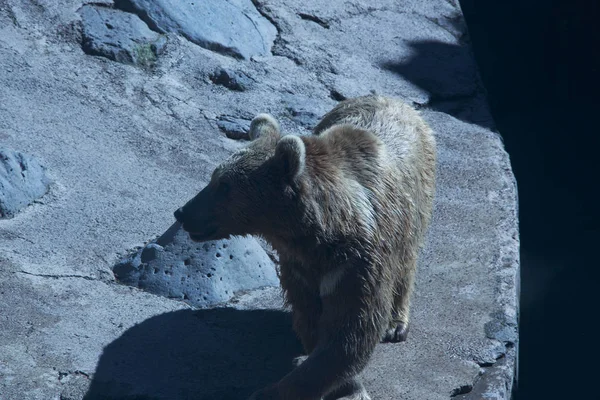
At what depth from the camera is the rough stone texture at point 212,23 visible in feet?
20.9

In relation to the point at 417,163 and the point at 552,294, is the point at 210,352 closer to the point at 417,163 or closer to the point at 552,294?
the point at 417,163

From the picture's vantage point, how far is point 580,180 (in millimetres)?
8211

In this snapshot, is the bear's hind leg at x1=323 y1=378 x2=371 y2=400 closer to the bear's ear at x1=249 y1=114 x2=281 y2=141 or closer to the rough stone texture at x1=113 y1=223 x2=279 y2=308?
the rough stone texture at x1=113 y1=223 x2=279 y2=308

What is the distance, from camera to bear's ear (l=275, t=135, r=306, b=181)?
3.36 metres

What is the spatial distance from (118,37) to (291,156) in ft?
10.5

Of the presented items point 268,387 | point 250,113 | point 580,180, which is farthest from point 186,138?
point 580,180

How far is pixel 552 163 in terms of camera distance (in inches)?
329

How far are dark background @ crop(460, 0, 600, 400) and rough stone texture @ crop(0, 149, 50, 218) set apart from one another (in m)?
4.07

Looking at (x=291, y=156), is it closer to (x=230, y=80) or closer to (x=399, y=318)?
(x=399, y=318)

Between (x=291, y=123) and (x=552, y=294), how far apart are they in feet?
9.55

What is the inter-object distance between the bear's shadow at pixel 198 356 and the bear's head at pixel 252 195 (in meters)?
0.68

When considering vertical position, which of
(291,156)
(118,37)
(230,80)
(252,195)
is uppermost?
(291,156)

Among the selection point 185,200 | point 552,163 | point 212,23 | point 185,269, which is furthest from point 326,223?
point 552,163

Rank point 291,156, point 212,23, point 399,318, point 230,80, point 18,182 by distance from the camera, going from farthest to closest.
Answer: point 212,23 → point 230,80 → point 18,182 → point 399,318 → point 291,156
